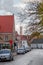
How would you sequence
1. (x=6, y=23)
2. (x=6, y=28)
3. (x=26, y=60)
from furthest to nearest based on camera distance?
(x=6, y=23), (x=6, y=28), (x=26, y=60)

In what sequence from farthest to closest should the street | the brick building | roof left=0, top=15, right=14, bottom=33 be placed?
roof left=0, top=15, right=14, bottom=33, the brick building, the street

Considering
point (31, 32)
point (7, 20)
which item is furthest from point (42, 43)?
point (31, 32)

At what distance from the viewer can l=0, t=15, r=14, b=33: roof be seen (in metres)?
88.2

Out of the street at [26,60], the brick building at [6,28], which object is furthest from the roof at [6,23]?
the street at [26,60]

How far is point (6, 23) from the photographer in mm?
91625

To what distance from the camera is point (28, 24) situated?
3562cm

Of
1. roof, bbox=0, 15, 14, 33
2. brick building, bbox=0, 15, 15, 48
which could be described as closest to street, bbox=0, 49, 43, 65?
brick building, bbox=0, 15, 15, 48

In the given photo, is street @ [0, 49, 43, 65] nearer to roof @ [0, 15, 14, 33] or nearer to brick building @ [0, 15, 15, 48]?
brick building @ [0, 15, 15, 48]

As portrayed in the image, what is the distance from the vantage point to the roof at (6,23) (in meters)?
88.2

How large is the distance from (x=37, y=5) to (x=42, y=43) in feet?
430

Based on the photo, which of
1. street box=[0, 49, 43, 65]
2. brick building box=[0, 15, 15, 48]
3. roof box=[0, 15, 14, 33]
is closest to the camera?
street box=[0, 49, 43, 65]

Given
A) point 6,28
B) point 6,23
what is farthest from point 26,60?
point 6,23

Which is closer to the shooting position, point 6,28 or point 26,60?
point 26,60

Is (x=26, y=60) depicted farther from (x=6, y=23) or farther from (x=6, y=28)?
(x=6, y=23)
